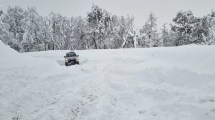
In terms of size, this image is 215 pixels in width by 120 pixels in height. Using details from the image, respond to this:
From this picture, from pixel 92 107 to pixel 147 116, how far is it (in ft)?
9.88

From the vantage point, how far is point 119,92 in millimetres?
12703

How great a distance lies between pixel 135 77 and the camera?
A: 15.2 metres

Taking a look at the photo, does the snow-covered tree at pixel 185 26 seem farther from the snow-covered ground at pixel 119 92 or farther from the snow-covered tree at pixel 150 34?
the snow-covered ground at pixel 119 92

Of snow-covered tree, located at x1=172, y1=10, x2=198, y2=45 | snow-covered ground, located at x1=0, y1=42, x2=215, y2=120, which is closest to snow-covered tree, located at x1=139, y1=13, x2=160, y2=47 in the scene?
snow-covered tree, located at x1=172, y1=10, x2=198, y2=45

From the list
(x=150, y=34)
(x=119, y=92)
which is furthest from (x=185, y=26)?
(x=119, y=92)

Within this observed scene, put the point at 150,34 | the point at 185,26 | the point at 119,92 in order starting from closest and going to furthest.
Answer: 1. the point at 119,92
2. the point at 185,26
3. the point at 150,34

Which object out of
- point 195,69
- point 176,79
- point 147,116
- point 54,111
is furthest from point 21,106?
point 195,69

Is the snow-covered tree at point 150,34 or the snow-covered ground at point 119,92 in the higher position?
the snow-covered tree at point 150,34

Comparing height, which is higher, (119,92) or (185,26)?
(185,26)

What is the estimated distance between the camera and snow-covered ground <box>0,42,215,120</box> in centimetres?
1027

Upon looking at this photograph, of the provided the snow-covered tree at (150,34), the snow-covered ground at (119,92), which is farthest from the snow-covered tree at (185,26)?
the snow-covered ground at (119,92)

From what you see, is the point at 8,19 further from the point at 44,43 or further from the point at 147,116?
the point at 147,116

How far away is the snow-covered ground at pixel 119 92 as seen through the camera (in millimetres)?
10266

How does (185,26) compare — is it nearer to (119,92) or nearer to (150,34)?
(150,34)
